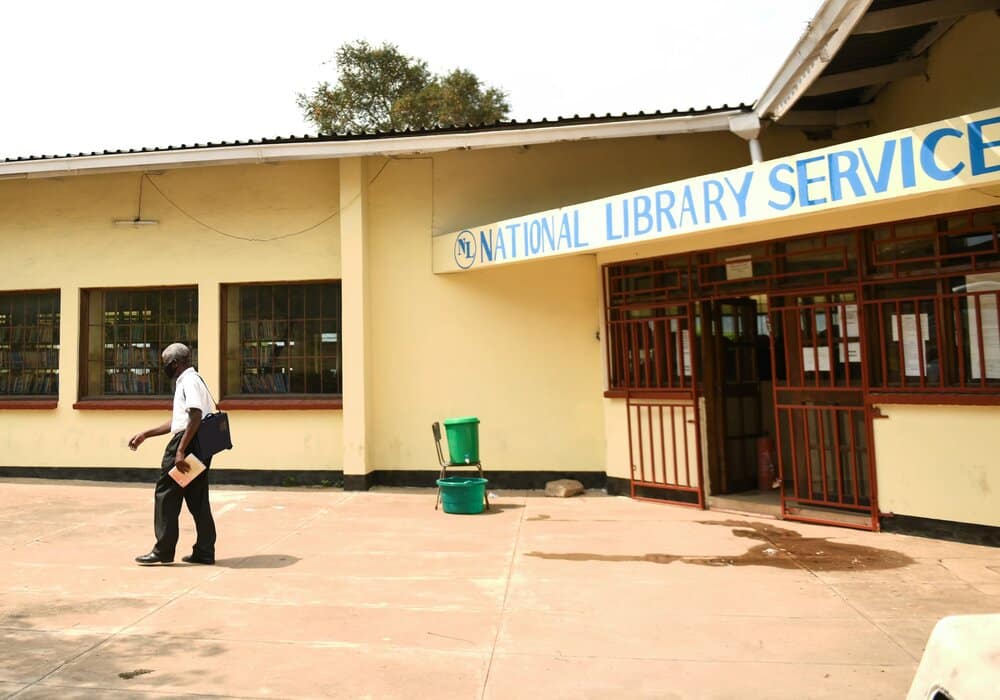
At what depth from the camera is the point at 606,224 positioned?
7.80 m

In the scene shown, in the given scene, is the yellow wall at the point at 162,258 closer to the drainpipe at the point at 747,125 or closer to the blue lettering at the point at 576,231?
the blue lettering at the point at 576,231

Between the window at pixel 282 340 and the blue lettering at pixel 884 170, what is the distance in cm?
682

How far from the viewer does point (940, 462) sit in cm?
664

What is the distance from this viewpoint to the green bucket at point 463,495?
8297mm

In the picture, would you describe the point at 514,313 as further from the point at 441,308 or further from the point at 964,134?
the point at 964,134

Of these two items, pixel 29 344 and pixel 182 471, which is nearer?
pixel 182 471

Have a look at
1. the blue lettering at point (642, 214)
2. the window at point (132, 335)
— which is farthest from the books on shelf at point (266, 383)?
the blue lettering at point (642, 214)

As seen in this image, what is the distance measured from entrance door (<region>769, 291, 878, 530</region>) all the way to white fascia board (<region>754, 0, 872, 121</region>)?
1.94 meters

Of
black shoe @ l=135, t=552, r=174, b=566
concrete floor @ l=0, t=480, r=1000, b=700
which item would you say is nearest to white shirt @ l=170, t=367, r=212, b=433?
black shoe @ l=135, t=552, r=174, b=566

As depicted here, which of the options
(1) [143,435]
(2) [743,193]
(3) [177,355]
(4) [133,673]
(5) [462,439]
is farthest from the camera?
(5) [462,439]

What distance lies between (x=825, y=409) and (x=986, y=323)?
163 cm

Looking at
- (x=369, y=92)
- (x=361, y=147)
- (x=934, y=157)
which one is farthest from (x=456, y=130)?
(x=369, y=92)

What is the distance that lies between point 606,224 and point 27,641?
19.4 ft

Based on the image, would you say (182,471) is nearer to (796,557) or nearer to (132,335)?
(796,557)
